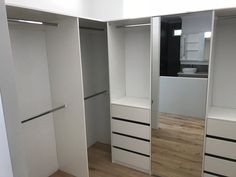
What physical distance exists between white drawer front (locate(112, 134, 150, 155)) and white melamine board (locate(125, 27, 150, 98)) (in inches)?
26.4

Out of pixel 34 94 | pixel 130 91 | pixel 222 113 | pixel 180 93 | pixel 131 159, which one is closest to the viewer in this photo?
pixel 222 113

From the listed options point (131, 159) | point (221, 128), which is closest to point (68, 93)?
point (131, 159)

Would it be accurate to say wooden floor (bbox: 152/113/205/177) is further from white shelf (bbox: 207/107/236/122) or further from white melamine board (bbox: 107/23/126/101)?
white melamine board (bbox: 107/23/126/101)

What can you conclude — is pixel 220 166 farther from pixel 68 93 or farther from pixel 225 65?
pixel 68 93

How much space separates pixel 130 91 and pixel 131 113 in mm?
520

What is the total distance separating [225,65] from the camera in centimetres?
220

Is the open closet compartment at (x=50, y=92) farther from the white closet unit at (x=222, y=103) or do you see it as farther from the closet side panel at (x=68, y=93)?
the white closet unit at (x=222, y=103)

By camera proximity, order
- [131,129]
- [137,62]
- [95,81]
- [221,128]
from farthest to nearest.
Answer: [95,81] → [137,62] → [131,129] → [221,128]

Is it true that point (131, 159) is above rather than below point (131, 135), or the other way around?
below

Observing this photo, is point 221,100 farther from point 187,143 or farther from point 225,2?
point 225,2

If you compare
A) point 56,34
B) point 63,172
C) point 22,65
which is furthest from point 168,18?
point 63,172

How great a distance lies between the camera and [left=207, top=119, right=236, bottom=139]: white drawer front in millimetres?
1940

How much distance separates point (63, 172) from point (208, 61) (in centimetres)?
236

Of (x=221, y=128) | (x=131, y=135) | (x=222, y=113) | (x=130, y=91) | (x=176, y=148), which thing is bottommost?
(x=176, y=148)
